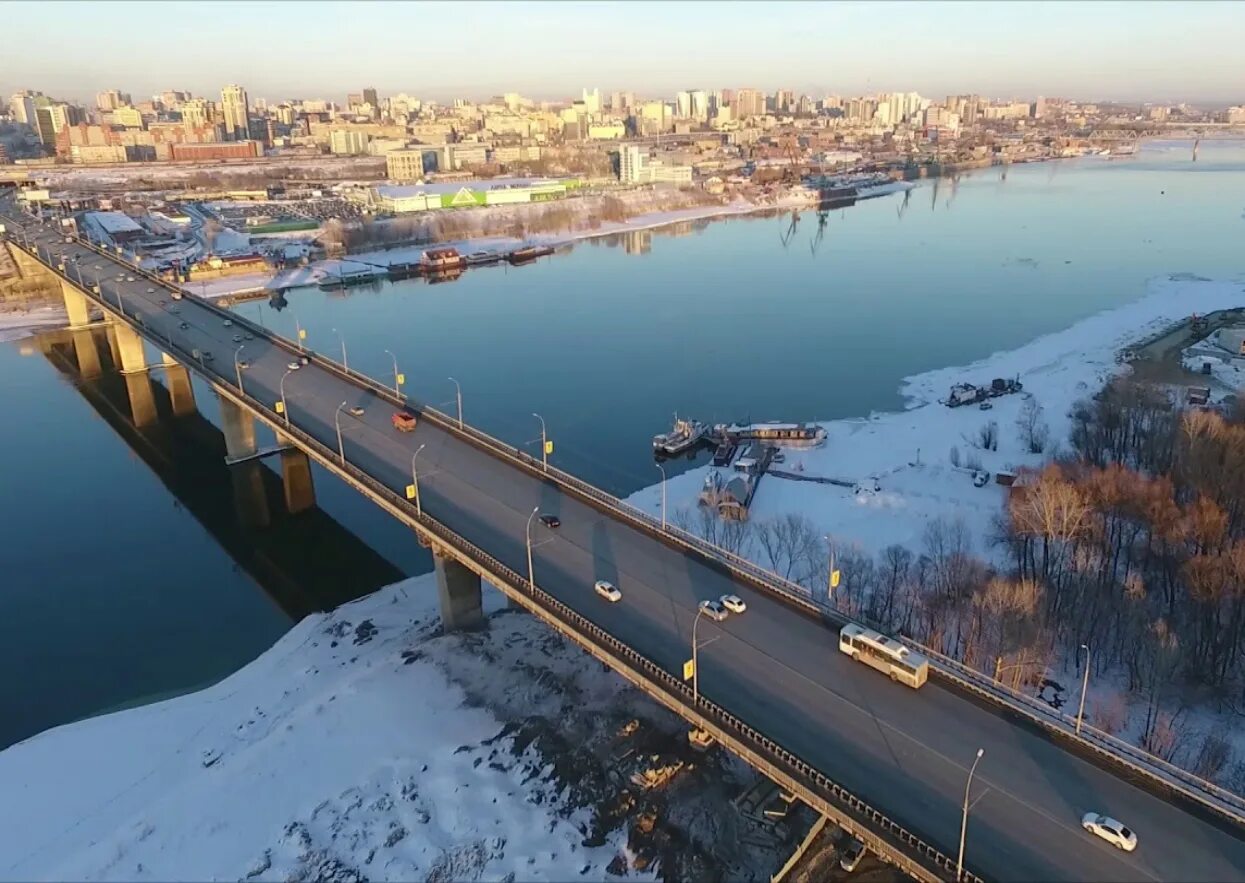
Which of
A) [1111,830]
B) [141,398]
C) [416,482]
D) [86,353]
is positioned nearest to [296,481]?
[416,482]

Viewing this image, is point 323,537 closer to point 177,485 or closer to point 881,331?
point 177,485

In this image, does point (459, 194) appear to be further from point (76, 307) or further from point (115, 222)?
point (76, 307)

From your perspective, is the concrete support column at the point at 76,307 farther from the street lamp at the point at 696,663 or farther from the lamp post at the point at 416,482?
the street lamp at the point at 696,663

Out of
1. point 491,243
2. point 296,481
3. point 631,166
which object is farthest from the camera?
point 631,166

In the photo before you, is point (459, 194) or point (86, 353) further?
point (459, 194)

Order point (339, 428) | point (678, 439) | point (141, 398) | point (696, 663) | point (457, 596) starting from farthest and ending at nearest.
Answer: point (141, 398), point (678, 439), point (339, 428), point (457, 596), point (696, 663)

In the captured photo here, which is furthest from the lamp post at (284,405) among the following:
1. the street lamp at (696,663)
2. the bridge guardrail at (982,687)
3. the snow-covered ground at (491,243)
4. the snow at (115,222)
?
the snow at (115,222)
